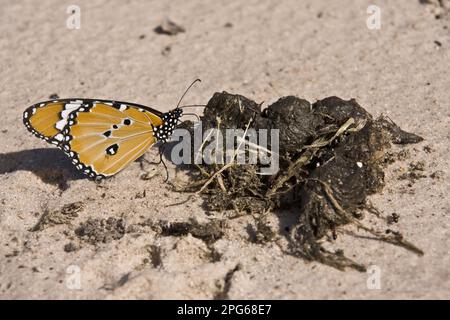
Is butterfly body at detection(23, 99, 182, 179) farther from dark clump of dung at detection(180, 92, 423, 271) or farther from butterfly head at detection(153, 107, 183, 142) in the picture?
dark clump of dung at detection(180, 92, 423, 271)

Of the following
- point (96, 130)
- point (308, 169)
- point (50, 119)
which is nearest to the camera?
point (308, 169)

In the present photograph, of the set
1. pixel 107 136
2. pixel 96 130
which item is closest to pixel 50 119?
pixel 96 130

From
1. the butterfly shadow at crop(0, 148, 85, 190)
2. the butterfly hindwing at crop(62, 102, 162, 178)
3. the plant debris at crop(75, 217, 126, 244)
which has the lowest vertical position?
the plant debris at crop(75, 217, 126, 244)

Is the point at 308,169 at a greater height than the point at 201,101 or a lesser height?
lesser

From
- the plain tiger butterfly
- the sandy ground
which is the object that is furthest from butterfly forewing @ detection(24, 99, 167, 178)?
the sandy ground

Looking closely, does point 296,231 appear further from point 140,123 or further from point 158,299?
point 140,123

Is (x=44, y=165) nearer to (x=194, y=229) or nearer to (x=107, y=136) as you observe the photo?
(x=107, y=136)

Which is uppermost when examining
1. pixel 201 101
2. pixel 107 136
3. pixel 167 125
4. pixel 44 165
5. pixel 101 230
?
pixel 201 101

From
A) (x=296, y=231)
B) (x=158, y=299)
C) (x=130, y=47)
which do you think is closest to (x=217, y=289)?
(x=158, y=299)
